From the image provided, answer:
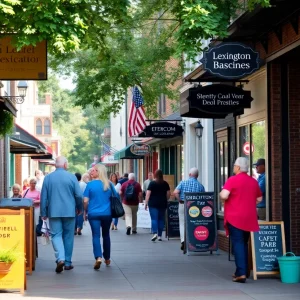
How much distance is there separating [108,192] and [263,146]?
3.15 meters

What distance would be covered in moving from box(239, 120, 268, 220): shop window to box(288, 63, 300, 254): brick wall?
66cm

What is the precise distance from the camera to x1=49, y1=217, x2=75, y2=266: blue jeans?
14250mm

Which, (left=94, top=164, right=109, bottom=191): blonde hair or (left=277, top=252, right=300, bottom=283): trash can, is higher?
(left=94, top=164, right=109, bottom=191): blonde hair

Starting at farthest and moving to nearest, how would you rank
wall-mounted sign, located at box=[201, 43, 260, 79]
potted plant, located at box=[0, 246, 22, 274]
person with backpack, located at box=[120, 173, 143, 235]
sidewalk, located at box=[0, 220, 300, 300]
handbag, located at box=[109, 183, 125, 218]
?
person with backpack, located at box=[120, 173, 143, 235]
handbag, located at box=[109, 183, 125, 218]
wall-mounted sign, located at box=[201, 43, 260, 79]
potted plant, located at box=[0, 246, 22, 274]
sidewalk, located at box=[0, 220, 300, 300]

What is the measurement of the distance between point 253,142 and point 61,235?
181 inches

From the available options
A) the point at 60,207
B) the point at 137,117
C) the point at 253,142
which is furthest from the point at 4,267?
the point at 137,117

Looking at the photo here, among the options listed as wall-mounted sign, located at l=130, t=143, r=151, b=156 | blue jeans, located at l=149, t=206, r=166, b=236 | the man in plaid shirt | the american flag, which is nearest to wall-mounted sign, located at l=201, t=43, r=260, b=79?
the man in plaid shirt

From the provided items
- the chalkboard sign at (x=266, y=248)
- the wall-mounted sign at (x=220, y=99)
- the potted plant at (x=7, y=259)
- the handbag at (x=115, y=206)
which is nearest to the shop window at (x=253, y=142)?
the wall-mounted sign at (x=220, y=99)

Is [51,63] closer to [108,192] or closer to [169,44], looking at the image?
[169,44]

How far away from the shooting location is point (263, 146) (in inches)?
634

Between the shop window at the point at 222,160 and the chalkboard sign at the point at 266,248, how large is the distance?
19.0 ft

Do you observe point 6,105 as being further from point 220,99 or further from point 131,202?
point 131,202

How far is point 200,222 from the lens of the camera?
1747 cm

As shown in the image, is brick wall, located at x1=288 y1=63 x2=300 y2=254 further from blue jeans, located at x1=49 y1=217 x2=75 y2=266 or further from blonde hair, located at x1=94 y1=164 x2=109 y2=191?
blue jeans, located at x1=49 y1=217 x2=75 y2=266
